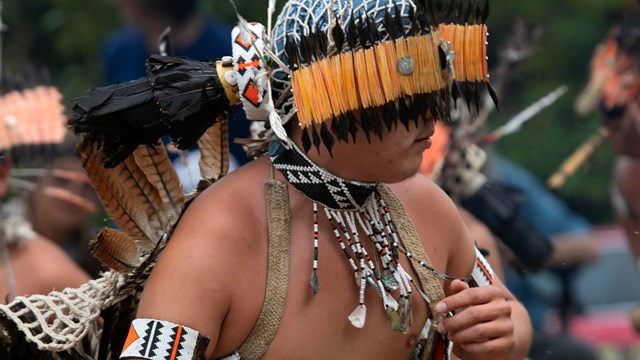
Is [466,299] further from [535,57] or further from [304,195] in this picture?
[535,57]

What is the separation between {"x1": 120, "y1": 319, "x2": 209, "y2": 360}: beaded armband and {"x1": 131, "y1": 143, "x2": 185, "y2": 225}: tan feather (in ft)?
1.40

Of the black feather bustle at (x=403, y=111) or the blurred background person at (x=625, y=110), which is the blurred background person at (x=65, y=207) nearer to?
the blurred background person at (x=625, y=110)

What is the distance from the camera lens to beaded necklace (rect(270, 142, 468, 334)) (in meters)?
3.48

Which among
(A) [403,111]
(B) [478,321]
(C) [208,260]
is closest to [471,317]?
(B) [478,321]

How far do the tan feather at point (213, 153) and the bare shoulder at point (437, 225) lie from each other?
0.47 metres

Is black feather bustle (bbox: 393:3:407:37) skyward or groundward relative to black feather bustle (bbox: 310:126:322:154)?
skyward

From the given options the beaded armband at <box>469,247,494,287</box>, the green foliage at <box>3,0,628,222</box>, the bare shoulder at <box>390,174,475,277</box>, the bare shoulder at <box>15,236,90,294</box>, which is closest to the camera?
the bare shoulder at <box>390,174,475,277</box>

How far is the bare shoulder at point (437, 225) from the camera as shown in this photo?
3.73m

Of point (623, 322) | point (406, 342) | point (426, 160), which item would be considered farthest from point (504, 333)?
point (623, 322)

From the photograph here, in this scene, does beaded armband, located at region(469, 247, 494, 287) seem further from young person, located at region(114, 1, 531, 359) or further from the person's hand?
the person's hand

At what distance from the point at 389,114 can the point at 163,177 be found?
2.35 ft

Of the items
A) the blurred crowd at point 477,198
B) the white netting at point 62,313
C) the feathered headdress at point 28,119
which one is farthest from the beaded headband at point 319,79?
the feathered headdress at point 28,119

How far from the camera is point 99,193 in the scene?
358 centimetres

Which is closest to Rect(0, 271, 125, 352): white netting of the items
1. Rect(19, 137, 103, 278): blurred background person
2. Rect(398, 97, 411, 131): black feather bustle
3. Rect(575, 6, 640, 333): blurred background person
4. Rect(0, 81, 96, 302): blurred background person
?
Rect(398, 97, 411, 131): black feather bustle
